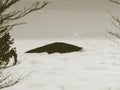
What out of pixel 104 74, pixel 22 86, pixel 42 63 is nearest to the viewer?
pixel 22 86

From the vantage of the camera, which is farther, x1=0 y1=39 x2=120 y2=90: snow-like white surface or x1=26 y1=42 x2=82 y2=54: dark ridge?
x1=26 y1=42 x2=82 y2=54: dark ridge

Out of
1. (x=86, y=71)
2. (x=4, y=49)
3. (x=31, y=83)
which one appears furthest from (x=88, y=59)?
(x=4, y=49)

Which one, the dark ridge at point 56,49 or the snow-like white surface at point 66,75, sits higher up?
the snow-like white surface at point 66,75

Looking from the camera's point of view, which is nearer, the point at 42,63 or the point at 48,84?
the point at 48,84

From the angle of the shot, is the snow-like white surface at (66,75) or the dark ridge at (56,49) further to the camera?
the dark ridge at (56,49)

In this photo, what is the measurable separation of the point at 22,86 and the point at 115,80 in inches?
128

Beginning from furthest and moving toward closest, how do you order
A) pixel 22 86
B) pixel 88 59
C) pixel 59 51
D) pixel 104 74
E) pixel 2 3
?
pixel 59 51 → pixel 88 59 → pixel 104 74 → pixel 22 86 → pixel 2 3

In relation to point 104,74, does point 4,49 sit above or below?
above

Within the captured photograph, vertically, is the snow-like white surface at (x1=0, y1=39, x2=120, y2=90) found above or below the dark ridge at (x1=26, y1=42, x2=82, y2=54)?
above

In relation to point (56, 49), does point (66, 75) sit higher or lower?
higher

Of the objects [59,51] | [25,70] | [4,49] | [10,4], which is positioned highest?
[10,4]

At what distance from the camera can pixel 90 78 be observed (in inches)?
505

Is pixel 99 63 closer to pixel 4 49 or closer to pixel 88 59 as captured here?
pixel 88 59

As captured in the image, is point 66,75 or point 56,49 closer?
point 66,75
